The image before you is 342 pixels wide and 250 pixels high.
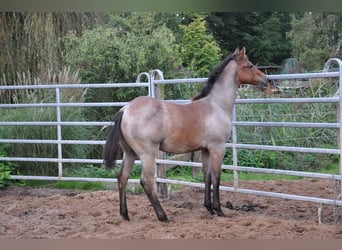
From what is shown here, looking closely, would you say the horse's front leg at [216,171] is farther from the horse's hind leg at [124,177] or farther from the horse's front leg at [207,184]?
the horse's hind leg at [124,177]

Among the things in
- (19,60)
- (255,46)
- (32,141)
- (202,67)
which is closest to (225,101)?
(32,141)

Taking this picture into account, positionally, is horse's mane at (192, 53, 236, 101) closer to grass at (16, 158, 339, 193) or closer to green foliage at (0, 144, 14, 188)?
grass at (16, 158, 339, 193)

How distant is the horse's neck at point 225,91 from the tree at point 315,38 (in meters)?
9.33

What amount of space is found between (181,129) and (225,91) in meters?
0.58

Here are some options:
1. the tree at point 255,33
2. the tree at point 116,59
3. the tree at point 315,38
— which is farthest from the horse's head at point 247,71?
the tree at point 255,33

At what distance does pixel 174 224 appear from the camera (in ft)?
12.5

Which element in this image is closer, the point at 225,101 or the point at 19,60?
the point at 225,101

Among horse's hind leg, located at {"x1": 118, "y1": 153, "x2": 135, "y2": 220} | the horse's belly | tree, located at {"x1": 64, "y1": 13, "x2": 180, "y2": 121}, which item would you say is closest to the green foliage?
tree, located at {"x1": 64, "y1": 13, "x2": 180, "y2": 121}

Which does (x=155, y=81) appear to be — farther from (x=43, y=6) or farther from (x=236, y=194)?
(x=43, y=6)

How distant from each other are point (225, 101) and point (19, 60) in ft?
17.0

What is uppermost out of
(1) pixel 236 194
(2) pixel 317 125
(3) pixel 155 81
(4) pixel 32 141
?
(3) pixel 155 81

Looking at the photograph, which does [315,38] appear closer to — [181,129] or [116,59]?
[116,59]

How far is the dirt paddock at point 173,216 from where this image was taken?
3.48 m

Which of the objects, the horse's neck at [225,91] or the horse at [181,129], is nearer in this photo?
the horse at [181,129]
